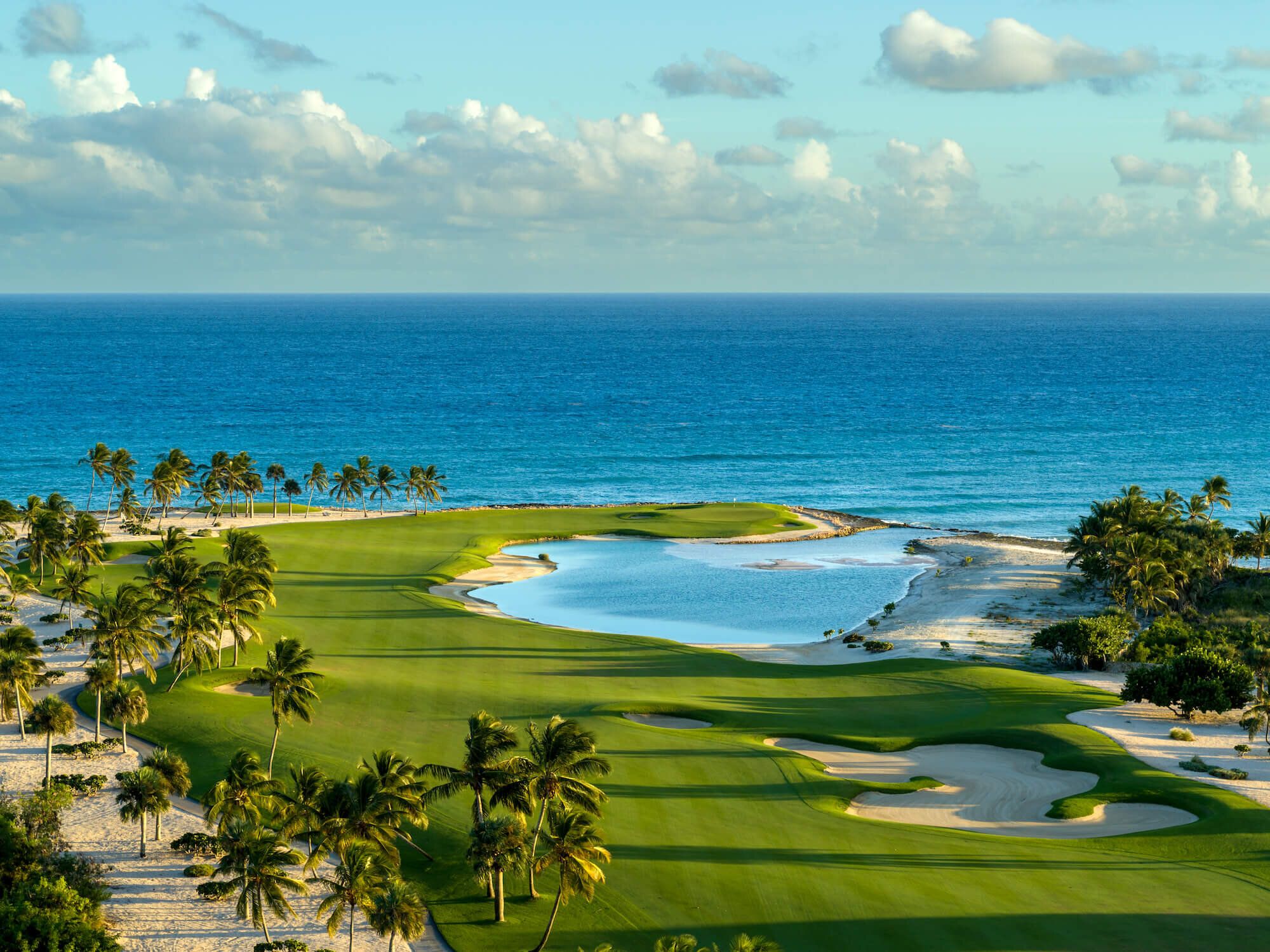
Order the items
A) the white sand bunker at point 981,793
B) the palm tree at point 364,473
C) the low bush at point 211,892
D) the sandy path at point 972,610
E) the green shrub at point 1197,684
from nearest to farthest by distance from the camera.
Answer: the low bush at point 211,892, the white sand bunker at point 981,793, the green shrub at point 1197,684, the sandy path at point 972,610, the palm tree at point 364,473

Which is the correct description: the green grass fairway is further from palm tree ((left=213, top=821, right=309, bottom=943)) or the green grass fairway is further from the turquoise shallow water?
the turquoise shallow water

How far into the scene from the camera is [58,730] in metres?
54.0

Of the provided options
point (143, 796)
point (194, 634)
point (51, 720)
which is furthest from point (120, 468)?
point (143, 796)

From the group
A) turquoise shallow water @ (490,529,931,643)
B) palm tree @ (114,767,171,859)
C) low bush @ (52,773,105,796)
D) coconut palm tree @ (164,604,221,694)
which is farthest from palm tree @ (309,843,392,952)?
turquoise shallow water @ (490,529,931,643)

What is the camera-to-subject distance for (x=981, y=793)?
5322 cm

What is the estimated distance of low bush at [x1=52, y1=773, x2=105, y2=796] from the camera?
167 ft

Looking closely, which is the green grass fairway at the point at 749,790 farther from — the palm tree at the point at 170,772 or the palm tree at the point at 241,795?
the palm tree at the point at 241,795

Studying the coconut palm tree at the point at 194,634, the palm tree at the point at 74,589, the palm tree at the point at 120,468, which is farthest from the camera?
the palm tree at the point at 120,468

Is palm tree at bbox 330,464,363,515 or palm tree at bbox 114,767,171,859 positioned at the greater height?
palm tree at bbox 330,464,363,515

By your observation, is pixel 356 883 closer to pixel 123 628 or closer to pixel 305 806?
pixel 305 806

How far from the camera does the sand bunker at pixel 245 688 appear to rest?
65.7 metres

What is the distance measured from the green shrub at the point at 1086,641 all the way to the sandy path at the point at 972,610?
2481 mm

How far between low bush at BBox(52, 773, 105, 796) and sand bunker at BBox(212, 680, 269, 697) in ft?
44.6

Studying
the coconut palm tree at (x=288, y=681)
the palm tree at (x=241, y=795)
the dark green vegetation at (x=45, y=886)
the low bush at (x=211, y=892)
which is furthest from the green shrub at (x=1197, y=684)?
the dark green vegetation at (x=45, y=886)
